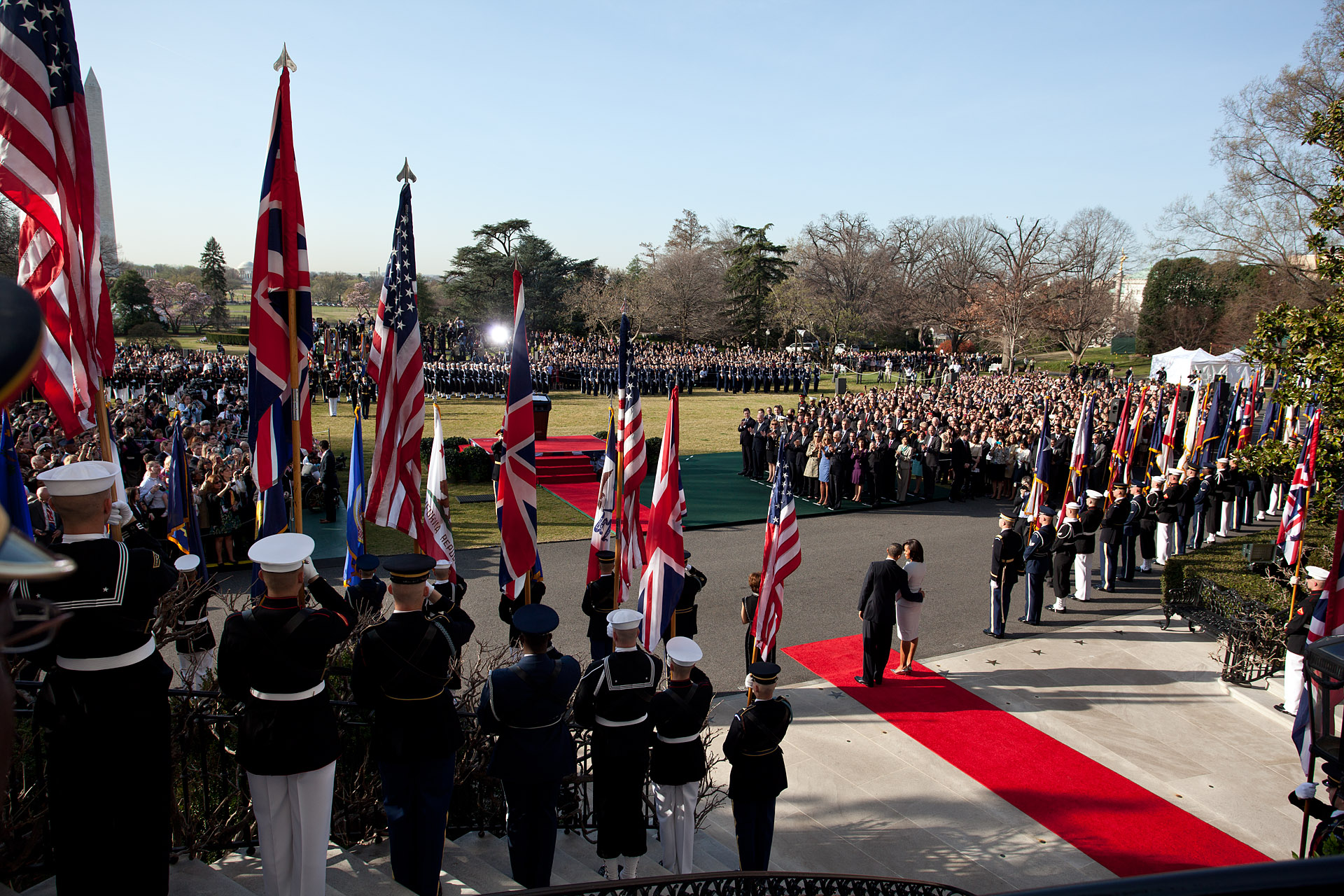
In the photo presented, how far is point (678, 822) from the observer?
5348 mm

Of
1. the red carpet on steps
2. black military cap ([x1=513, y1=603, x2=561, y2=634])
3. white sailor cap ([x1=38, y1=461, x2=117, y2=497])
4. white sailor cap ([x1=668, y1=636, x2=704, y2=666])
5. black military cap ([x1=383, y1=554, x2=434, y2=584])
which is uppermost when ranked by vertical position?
white sailor cap ([x1=38, y1=461, x2=117, y2=497])

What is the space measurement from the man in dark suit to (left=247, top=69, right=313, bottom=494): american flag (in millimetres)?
6378

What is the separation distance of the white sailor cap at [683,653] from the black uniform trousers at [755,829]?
104cm

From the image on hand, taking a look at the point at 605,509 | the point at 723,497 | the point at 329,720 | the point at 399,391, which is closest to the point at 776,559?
the point at 605,509

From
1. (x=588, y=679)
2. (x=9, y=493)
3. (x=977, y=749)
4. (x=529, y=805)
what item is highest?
(x=9, y=493)

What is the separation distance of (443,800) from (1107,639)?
9940mm

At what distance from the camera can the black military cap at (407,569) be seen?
436 centimetres

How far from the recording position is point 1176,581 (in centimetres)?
1165

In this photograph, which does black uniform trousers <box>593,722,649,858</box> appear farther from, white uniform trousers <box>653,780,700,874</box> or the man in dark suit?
the man in dark suit

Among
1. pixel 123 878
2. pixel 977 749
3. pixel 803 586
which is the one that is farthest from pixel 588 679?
pixel 803 586

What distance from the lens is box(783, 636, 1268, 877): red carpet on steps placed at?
6.58m

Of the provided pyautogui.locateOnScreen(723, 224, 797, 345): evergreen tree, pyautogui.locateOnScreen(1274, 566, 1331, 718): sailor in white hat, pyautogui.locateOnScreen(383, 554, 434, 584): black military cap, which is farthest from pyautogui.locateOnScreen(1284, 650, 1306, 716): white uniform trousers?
pyautogui.locateOnScreen(723, 224, 797, 345): evergreen tree

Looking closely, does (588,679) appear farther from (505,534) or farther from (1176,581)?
(1176,581)

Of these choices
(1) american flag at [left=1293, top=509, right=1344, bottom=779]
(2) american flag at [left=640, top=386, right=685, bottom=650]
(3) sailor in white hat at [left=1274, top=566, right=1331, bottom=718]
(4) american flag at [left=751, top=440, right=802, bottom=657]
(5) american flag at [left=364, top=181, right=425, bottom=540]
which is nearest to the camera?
(1) american flag at [left=1293, top=509, right=1344, bottom=779]
